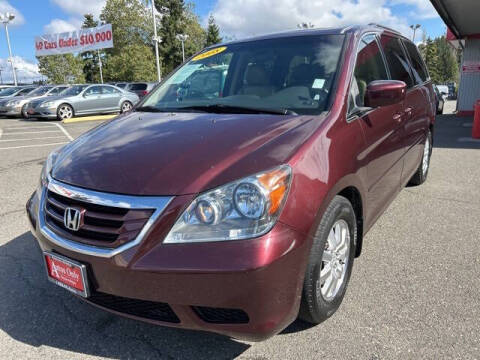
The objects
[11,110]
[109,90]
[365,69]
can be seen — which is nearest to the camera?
[365,69]

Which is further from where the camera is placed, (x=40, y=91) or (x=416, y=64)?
(x=40, y=91)

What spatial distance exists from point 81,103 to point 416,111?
15.6 metres

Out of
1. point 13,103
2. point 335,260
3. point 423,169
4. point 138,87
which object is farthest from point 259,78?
point 138,87

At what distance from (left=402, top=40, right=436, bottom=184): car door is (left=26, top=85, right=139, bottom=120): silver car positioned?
48.8 feet

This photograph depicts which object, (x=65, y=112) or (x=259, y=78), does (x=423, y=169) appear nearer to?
(x=259, y=78)

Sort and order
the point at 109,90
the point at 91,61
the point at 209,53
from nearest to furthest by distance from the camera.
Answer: the point at 209,53
the point at 109,90
the point at 91,61

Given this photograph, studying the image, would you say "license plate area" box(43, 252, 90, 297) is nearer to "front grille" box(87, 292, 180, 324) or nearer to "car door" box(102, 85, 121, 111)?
"front grille" box(87, 292, 180, 324)

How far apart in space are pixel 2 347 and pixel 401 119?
3.39 metres

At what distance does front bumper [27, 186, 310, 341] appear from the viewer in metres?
1.73

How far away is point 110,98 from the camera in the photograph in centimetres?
1759

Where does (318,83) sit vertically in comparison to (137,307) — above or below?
above

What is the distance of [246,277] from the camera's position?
172 cm

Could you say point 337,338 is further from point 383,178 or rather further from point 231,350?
point 383,178

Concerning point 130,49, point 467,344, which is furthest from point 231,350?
point 130,49
